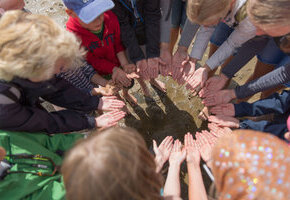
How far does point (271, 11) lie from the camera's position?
4.63 feet

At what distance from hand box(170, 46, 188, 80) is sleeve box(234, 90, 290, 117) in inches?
32.2

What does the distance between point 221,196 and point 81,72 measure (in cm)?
171

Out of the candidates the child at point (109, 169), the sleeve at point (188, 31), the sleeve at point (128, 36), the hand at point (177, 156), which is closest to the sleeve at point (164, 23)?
the sleeve at point (188, 31)

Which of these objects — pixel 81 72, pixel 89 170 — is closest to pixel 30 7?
pixel 81 72

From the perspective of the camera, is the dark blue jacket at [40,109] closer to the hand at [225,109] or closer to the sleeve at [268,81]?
the hand at [225,109]

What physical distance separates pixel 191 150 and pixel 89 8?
1612mm

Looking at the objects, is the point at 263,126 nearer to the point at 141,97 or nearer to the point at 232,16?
the point at 232,16

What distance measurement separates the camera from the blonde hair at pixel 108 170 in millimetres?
908

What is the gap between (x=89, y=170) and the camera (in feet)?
2.99

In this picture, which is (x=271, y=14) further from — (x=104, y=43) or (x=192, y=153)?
(x=104, y=43)

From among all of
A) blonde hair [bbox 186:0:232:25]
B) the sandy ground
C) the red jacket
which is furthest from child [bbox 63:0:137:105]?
blonde hair [bbox 186:0:232:25]

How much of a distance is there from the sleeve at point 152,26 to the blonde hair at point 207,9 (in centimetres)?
51

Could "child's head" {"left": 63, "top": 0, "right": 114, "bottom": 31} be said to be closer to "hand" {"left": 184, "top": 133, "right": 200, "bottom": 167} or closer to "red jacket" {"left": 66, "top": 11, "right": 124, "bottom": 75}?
"red jacket" {"left": 66, "top": 11, "right": 124, "bottom": 75}

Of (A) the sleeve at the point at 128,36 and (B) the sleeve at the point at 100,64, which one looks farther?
(B) the sleeve at the point at 100,64
